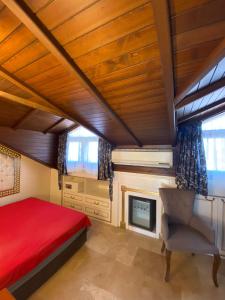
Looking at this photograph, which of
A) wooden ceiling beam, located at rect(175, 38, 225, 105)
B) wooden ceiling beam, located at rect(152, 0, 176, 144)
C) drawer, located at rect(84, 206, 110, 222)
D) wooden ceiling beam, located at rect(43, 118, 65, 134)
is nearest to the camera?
wooden ceiling beam, located at rect(152, 0, 176, 144)

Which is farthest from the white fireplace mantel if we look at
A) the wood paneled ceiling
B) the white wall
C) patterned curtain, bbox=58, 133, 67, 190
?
the white wall

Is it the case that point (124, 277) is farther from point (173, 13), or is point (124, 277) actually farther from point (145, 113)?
point (173, 13)

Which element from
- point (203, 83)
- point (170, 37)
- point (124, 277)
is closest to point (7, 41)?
point (170, 37)

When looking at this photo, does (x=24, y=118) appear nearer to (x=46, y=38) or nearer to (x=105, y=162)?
(x=105, y=162)

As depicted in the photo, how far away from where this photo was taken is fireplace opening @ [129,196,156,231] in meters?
3.03

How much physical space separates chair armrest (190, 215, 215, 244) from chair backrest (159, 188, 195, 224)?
0.31 feet

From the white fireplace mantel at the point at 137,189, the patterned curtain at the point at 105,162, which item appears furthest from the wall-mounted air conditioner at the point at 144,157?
the white fireplace mantel at the point at 137,189

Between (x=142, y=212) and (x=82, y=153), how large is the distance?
1.86 meters

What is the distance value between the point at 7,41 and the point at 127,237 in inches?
127

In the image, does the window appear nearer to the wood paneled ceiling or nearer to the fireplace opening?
the fireplace opening

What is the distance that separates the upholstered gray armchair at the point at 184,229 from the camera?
194 cm

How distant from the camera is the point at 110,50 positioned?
1.16 meters

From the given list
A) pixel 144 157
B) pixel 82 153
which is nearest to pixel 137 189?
pixel 144 157

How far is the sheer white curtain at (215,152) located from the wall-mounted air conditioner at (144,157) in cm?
58
